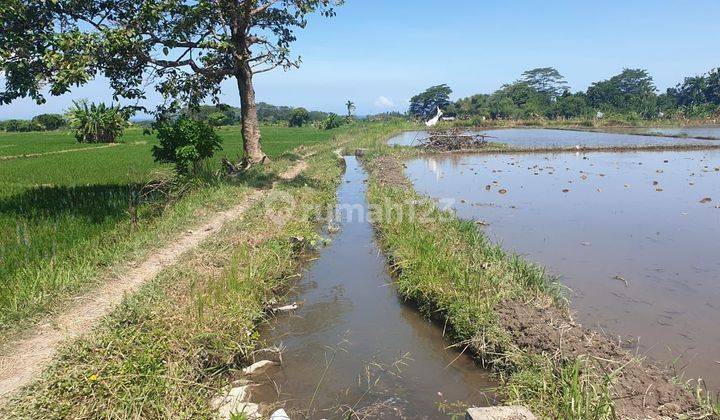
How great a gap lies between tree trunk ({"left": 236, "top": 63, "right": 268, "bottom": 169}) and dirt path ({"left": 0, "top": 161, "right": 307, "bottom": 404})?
6552mm

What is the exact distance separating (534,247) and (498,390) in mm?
4368

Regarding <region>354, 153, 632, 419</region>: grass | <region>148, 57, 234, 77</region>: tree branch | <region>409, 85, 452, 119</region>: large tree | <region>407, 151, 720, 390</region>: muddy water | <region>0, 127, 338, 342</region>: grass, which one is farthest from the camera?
<region>409, 85, 452, 119</region>: large tree

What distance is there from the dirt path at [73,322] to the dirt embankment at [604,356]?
12.7 feet

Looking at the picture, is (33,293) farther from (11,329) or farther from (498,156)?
(498,156)

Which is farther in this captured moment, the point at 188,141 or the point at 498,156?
the point at 498,156

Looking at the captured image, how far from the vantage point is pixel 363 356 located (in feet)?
15.4

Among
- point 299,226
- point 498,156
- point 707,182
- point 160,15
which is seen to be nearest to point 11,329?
point 299,226

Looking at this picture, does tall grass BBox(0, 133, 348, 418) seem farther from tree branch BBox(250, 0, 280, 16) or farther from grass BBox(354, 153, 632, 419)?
tree branch BBox(250, 0, 280, 16)

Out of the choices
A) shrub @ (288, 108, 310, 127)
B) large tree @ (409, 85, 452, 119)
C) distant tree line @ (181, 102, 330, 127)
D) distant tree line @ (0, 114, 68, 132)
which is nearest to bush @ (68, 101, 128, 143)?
distant tree line @ (181, 102, 330, 127)

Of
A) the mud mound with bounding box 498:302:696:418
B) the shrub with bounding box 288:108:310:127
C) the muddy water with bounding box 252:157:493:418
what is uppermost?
the shrub with bounding box 288:108:310:127

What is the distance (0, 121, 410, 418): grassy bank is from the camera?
3.27 meters

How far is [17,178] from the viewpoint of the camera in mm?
12609

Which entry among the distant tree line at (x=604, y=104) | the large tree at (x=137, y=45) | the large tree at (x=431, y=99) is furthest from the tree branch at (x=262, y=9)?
the large tree at (x=431, y=99)

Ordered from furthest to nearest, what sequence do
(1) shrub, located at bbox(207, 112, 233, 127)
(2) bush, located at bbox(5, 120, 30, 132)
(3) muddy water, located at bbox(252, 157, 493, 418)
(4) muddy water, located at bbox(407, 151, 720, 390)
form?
(2) bush, located at bbox(5, 120, 30, 132) < (1) shrub, located at bbox(207, 112, 233, 127) < (4) muddy water, located at bbox(407, 151, 720, 390) < (3) muddy water, located at bbox(252, 157, 493, 418)
